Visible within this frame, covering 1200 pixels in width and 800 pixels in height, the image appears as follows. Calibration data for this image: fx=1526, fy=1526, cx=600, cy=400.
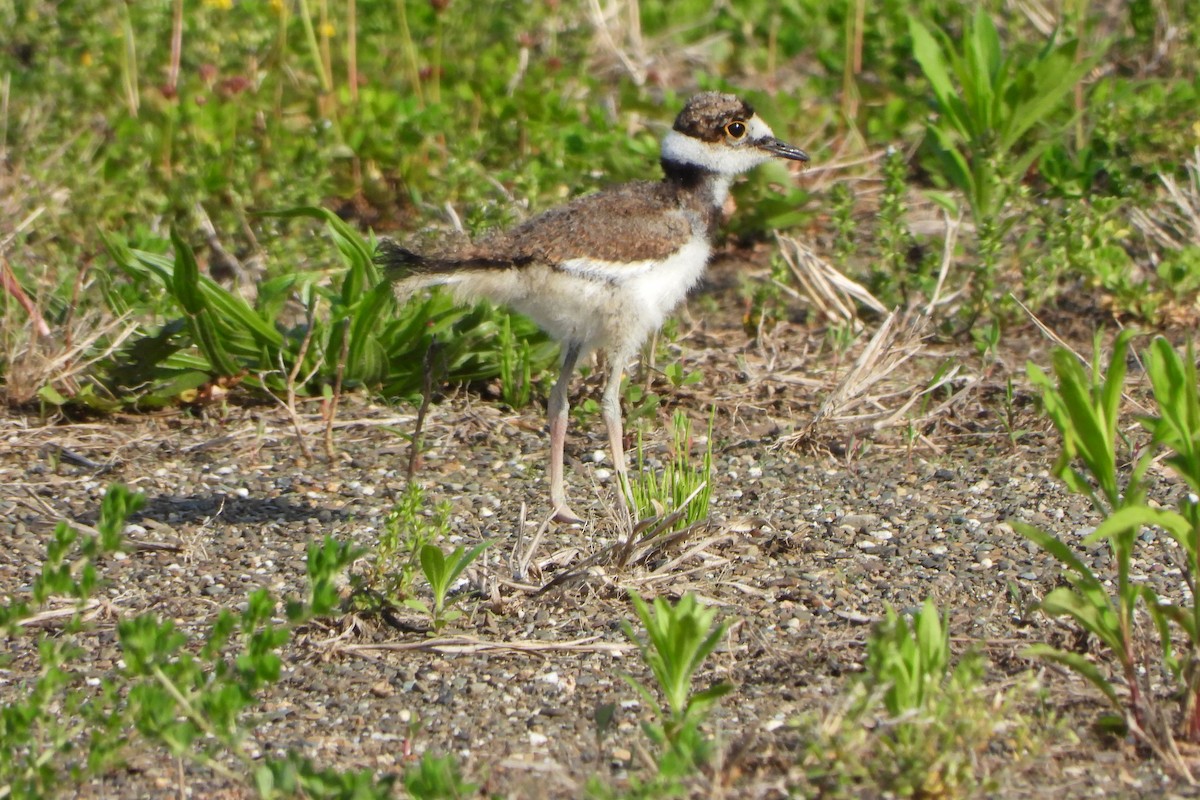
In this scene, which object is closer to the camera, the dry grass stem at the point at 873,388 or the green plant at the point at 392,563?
the green plant at the point at 392,563

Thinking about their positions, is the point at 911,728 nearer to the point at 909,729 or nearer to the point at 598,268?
the point at 909,729

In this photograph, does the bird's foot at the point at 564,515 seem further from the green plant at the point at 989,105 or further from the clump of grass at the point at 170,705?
the green plant at the point at 989,105

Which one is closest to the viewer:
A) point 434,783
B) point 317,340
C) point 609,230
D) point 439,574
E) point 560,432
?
point 434,783

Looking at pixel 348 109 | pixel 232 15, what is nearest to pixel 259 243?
pixel 348 109

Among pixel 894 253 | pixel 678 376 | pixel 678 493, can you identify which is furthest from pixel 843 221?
pixel 678 493

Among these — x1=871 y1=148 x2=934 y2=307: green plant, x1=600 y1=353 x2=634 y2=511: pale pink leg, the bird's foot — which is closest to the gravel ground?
the bird's foot

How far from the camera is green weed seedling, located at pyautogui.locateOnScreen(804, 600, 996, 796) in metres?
2.61

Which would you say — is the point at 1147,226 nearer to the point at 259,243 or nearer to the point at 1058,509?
the point at 1058,509

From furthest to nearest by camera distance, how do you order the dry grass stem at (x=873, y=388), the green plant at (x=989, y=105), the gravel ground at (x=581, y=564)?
the green plant at (x=989, y=105)
the dry grass stem at (x=873, y=388)
the gravel ground at (x=581, y=564)

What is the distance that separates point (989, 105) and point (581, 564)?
2931 millimetres

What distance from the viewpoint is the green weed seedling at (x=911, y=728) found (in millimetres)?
2607

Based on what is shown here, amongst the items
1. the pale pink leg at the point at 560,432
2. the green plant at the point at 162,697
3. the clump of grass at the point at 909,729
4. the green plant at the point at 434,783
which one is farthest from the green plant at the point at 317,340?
the clump of grass at the point at 909,729

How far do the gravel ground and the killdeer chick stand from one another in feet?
1.09

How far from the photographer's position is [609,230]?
4234 millimetres
